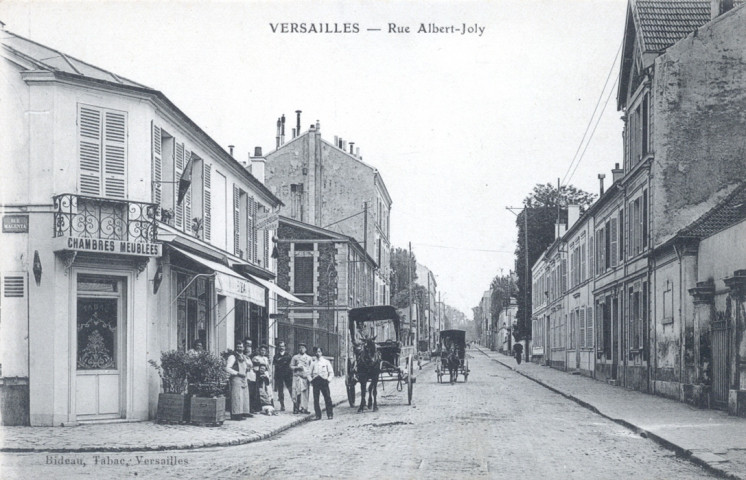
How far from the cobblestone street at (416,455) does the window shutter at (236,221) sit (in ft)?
23.3

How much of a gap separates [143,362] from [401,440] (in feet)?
17.6

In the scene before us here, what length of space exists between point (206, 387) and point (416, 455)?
536 centimetres

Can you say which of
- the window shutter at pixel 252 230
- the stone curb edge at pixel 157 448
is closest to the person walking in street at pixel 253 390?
the stone curb edge at pixel 157 448

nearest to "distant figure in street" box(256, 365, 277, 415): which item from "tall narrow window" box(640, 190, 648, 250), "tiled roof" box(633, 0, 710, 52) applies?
"tall narrow window" box(640, 190, 648, 250)

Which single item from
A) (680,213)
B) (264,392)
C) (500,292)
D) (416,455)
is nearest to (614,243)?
(680,213)

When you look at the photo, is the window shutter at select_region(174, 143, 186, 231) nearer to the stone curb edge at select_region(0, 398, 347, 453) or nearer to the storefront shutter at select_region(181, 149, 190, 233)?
the storefront shutter at select_region(181, 149, 190, 233)

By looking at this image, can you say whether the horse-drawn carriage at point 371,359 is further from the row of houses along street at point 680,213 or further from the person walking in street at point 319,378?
the row of houses along street at point 680,213

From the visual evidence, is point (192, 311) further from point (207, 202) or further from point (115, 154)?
point (115, 154)

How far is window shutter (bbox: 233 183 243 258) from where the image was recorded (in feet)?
78.5

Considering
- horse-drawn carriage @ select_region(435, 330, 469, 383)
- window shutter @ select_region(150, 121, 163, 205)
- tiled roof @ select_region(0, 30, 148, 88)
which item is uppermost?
tiled roof @ select_region(0, 30, 148, 88)

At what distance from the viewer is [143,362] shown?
1672cm

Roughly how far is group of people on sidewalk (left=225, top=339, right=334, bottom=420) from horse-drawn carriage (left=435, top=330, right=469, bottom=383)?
12.8m

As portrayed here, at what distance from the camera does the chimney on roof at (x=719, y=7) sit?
2531cm

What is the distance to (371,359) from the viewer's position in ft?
65.9
